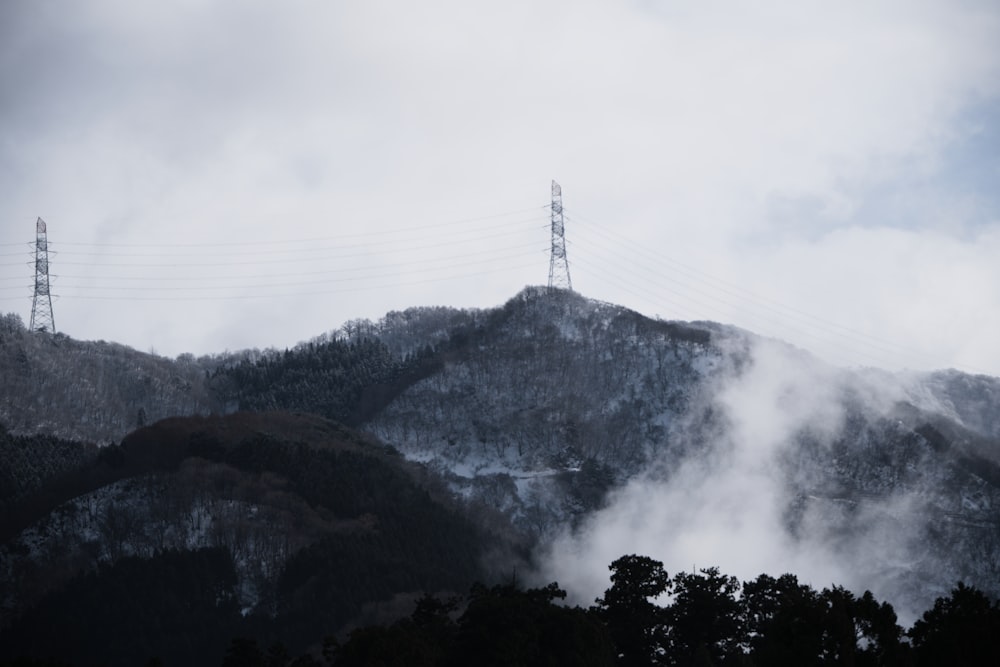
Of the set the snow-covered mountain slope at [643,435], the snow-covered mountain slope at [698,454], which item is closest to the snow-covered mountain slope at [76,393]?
the snow-covered mountain slope at [643,435]

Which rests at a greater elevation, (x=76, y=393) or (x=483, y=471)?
(x=76, y=393)

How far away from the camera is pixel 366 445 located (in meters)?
157

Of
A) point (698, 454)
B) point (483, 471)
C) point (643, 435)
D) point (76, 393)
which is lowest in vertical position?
point (483, 471)

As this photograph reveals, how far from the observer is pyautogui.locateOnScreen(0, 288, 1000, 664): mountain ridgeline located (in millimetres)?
125562

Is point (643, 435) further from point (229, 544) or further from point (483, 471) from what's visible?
point (229, 544)

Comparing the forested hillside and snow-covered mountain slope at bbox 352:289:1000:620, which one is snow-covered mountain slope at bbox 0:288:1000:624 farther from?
the forested hillside

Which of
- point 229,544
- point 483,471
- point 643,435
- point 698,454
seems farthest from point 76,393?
point 698,454

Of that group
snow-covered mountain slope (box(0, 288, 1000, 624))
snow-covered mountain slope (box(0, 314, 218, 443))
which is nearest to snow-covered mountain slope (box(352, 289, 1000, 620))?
Answer: snow-covered mountain slope (box(0, 288, 1000, 624))

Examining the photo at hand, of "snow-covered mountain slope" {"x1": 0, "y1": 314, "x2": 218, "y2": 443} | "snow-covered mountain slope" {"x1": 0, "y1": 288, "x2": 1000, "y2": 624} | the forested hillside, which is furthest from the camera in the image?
"snow-covered mountain slope" {"x1": 0, "y1": 314, "x2": 218, "y2": 443}

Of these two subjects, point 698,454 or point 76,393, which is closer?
point 698,454

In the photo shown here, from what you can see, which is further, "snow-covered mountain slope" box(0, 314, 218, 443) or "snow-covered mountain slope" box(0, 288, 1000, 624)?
"snow-covered mountain slope" box(0, 314, 218, 443)

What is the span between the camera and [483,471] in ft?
561

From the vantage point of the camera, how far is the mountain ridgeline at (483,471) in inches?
4943

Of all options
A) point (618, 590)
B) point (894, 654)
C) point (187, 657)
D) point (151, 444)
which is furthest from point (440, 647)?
point (151, 444)
